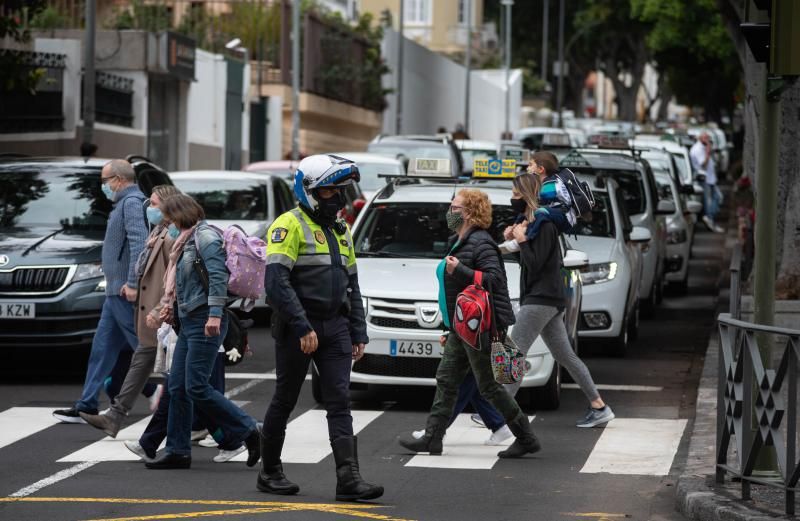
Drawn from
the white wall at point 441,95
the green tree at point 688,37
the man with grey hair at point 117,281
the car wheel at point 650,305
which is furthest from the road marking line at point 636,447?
the white wall at point 441,95

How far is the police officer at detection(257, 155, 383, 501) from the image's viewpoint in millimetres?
8977

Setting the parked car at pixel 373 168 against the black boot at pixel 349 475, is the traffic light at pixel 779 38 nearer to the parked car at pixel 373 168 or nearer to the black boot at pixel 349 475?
the black boot at pixel 349 475

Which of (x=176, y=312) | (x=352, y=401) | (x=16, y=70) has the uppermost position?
(x=16, y=70)

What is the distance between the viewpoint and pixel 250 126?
4309 centimetres

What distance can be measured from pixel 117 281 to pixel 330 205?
330 centimetres

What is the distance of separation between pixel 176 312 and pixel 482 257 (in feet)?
6.12

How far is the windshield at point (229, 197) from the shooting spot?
63.2 ft

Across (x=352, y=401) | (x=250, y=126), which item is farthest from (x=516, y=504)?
(x=250, y=126)

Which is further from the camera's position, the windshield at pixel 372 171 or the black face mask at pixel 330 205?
the windshield at pixel 372 171

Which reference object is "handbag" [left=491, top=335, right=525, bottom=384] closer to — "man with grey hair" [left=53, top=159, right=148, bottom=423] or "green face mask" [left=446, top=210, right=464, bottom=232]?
"green face mask" [left=446, top=210, right=464, bottom=232]

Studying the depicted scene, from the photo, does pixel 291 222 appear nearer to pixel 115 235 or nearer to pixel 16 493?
pixel 16 493

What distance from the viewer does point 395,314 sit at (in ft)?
40.4

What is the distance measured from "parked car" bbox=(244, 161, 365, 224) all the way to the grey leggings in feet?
21.6

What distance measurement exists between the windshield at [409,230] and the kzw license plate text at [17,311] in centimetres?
266
